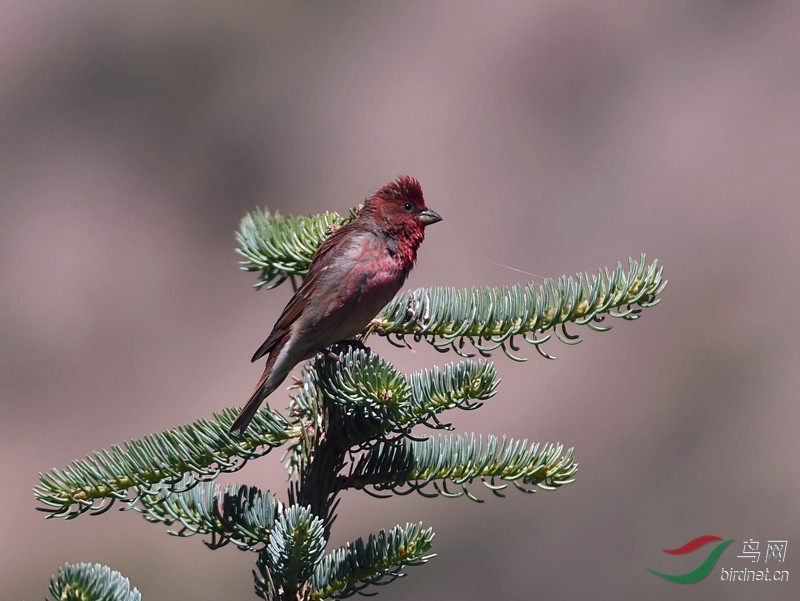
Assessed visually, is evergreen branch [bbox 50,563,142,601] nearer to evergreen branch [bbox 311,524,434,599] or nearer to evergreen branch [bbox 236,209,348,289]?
evergreen branch [bbox 311,524,434,599]

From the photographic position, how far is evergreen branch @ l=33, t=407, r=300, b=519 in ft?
5.32

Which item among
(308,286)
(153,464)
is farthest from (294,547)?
(308,286)

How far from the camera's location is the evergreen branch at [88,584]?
4.63 feet

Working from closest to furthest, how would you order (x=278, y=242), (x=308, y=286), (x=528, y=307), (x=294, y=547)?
(x=294, y=547) → (x=528, y=307) → (x=278, y=242) → (x=308, y=286)

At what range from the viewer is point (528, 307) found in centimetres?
199

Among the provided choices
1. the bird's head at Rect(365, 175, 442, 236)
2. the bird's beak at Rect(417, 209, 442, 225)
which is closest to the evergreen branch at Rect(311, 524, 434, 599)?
the bird's head at Rect(365, 175, 442, 236)

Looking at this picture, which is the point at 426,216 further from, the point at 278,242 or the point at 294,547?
the point at 294,547

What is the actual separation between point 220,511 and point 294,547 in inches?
9.4

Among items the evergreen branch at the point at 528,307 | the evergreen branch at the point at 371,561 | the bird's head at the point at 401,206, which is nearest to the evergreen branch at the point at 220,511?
the evergreen branch at the point at 371,561

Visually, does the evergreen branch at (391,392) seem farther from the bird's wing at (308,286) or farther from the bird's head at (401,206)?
the bird's head at (401,206)

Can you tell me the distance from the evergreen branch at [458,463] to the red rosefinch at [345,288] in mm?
692

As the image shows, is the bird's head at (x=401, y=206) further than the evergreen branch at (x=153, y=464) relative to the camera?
Yes

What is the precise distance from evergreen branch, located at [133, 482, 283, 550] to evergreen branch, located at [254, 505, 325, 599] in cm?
5

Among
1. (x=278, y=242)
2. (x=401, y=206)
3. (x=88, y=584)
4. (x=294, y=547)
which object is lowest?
(x=88, y=584)
